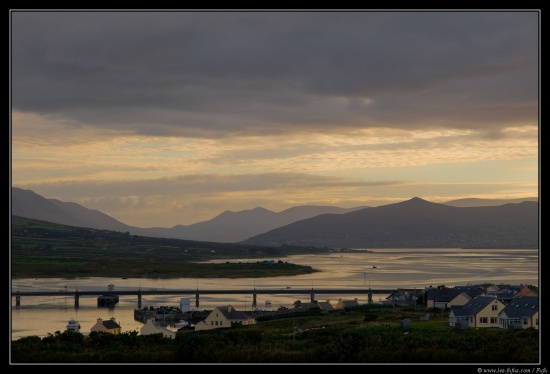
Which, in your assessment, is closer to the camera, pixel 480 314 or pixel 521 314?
pixel 521 314

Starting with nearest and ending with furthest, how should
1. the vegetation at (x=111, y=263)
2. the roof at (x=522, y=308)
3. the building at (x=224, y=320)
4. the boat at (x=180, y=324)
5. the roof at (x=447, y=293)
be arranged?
the roof at (x=522, y=308) → the building at (x=224, y=320) → the boat at (x=180, y=324) → the roof at (x=447, y=293) → the vegetation at (x=111, y=263)

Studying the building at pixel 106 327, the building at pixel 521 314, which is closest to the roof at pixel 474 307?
the building at pixel 521 314

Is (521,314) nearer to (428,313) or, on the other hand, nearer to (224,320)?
(428,313)

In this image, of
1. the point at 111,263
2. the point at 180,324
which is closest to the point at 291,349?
the point at 180,324

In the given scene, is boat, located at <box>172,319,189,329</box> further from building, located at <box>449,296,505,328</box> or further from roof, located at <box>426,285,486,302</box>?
building, located at <box>449,296,505,328</box>

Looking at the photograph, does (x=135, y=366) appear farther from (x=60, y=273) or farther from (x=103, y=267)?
(x=103, y=267)

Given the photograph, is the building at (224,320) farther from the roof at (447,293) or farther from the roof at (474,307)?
the roof at (447,293)
